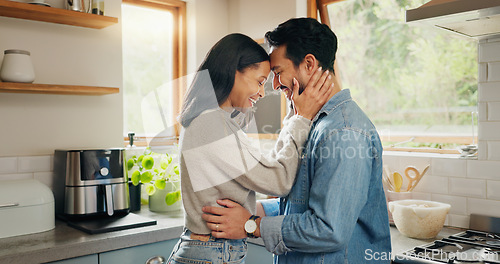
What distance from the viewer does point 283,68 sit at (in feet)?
4.52

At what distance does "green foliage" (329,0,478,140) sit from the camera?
2387 mm

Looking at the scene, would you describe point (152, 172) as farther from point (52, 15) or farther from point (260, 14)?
point (260, 14)

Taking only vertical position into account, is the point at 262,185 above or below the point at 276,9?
below

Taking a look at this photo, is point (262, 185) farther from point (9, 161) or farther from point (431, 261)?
point (9, 161)

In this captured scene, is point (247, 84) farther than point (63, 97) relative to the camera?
No

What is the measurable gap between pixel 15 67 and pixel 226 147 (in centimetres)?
139

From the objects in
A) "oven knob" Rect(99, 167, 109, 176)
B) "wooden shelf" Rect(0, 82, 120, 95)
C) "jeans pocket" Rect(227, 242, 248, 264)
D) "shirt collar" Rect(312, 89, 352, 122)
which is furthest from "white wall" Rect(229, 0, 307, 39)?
"jeans pocket" Rect(227, 242, 248, 264)

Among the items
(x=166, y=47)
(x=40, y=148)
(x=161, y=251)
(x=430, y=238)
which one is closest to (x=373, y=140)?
(x=430, y=238)

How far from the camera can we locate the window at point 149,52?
9.55ft

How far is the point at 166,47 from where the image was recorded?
10.4ft

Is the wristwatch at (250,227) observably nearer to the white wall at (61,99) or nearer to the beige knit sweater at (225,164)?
the beige knit sweater at (225,164)

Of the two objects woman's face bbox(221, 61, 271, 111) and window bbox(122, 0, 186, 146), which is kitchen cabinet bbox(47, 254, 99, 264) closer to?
woman's face bbox(221, 61, 271, 111)

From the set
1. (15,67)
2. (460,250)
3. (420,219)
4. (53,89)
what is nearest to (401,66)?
(420,219)

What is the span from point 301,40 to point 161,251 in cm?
124
